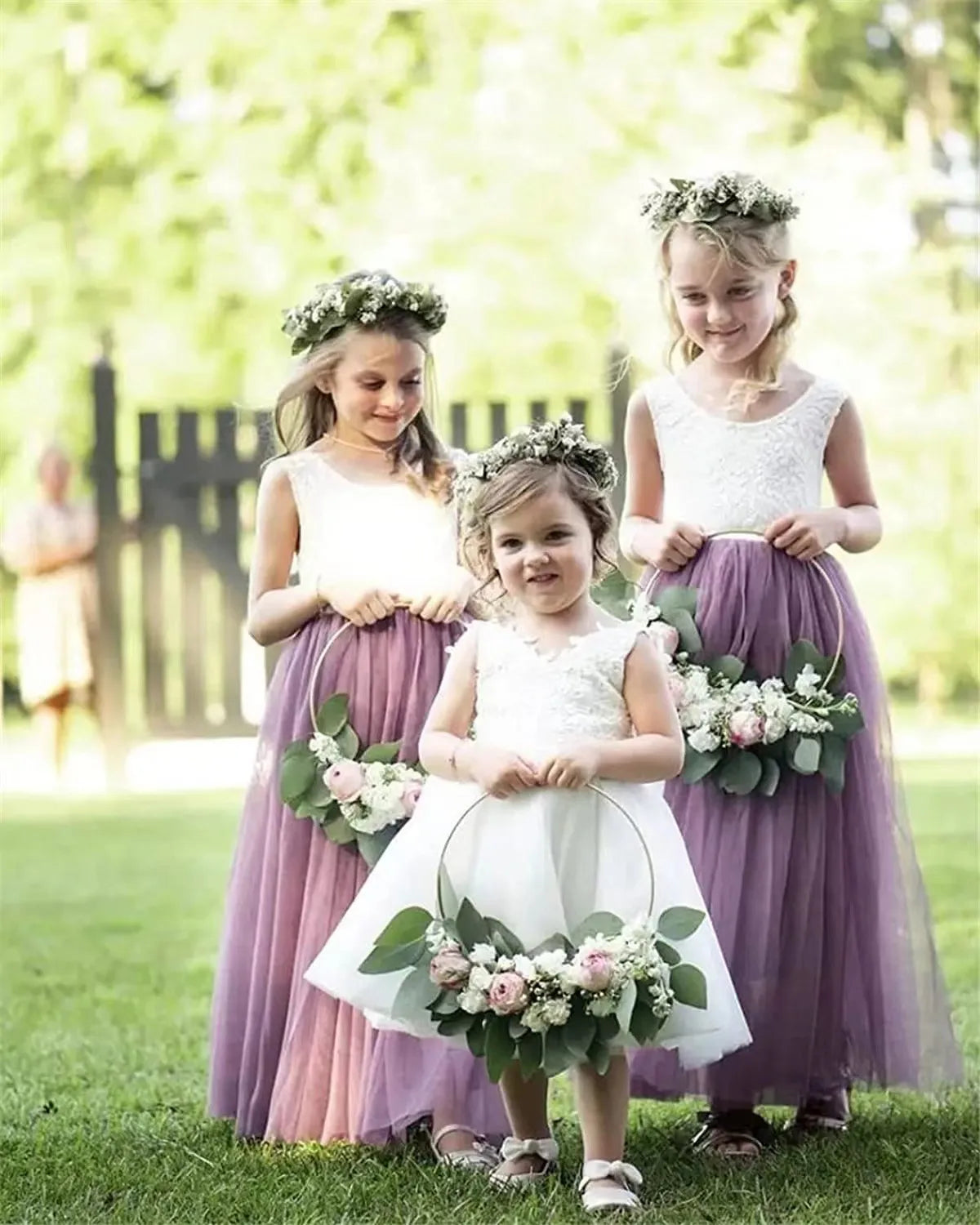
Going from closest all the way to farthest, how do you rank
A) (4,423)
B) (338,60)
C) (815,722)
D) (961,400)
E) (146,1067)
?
(815,722) → (146,1067) → (961,400) → (338,60) → (4,423)

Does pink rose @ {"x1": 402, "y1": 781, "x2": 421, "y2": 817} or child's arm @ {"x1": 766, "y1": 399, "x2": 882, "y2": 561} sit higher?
child's arm @ {"x1": 766, "y1": 399, "x2": 882, "y2": 561}

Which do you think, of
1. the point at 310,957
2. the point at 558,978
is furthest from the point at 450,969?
the point at 310,957

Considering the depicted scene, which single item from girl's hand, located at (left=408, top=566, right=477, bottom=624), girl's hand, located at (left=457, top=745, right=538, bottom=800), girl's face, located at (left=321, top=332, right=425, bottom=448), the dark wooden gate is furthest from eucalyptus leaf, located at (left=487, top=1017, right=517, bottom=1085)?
the dark wooden gate

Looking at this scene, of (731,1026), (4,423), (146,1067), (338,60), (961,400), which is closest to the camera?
(731,1026)

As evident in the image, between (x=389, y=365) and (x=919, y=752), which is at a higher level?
(x=389, y=365)

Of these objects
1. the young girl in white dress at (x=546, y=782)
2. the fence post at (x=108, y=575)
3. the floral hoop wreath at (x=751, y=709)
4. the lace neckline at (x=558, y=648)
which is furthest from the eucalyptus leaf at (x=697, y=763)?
the fence post at (x=108, y=575)

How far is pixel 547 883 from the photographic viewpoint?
318 cm

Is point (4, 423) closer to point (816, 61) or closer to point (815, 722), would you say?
point (816, 61)

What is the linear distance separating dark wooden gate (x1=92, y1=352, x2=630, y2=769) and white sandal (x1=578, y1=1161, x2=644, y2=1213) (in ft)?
25.5

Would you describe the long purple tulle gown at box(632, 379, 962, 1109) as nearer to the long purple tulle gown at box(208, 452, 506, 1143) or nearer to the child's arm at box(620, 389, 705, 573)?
the child's arm at box(620, 389, 705, 573)

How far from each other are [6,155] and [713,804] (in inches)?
489

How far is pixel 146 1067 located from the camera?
4652 mm

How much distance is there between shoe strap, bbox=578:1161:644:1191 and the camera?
10.4 ft

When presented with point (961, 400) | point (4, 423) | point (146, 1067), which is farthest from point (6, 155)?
point (146, 1067)
